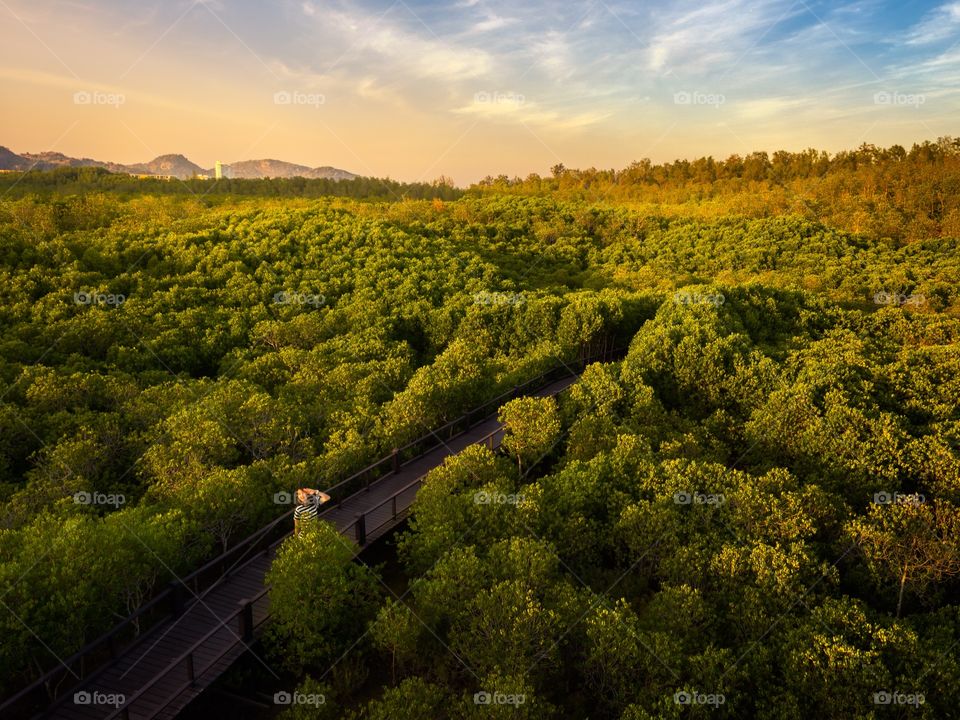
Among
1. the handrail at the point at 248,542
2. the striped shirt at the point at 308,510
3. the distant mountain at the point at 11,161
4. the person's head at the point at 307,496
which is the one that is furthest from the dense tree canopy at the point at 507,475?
the distant mountain at the point at 11,161

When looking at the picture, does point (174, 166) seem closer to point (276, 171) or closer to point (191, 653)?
point (276, 171)

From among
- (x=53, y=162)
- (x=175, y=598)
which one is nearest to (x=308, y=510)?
(x=175, y=598)

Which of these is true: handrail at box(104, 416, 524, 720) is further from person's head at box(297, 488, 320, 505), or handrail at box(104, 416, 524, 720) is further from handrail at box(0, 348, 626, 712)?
person's head at box(297, 488, 320, 505)

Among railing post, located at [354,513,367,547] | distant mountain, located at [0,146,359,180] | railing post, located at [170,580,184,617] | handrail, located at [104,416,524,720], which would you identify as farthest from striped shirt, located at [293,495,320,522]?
distant mountain, located at [0,146,359,180]

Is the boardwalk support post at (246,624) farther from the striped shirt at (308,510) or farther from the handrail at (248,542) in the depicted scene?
the striped shirt at (308,510)

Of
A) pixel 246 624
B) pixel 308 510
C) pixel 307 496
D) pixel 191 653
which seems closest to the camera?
pixel 191 653
